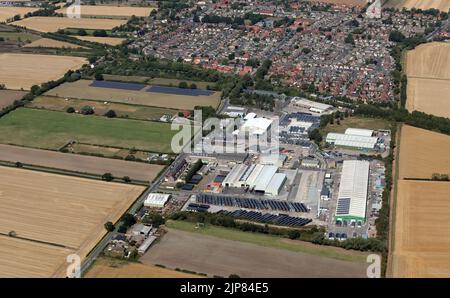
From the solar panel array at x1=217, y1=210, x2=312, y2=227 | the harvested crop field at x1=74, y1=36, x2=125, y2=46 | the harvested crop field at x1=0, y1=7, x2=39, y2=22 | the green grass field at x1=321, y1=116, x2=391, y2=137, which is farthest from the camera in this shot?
the harvested crop field at x1=0, y1=7, x2=39, y2=22

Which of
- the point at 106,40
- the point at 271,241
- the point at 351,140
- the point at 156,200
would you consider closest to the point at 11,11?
the point at 106,40

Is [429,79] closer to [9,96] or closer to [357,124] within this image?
[357,124]

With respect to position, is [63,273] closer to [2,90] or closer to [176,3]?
[2,90]

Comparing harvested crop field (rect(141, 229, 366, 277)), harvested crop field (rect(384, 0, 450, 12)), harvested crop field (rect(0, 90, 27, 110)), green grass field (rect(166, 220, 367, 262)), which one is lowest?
harvested crop field (rect(141, 229, 366, 277))

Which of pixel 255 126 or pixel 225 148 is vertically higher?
pixel 255 126

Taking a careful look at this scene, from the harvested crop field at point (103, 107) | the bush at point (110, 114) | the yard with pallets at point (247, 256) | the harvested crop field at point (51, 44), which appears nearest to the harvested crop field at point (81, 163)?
A: the bush at point (110, 114)

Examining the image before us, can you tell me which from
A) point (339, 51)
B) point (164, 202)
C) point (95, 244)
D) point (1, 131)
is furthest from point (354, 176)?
point (339, 51)

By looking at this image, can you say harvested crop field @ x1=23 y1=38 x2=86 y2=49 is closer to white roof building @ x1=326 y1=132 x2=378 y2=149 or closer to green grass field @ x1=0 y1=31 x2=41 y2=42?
green grass field @ x1=0 y1=31 x2=41 y2=42

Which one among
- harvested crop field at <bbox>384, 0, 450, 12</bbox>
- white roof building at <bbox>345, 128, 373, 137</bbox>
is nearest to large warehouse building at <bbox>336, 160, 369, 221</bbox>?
white roof building at <bbox>345, 128, 373, 137</bbox>
